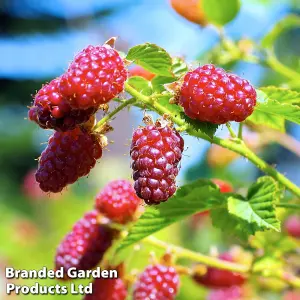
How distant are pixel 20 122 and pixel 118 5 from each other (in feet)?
19.6

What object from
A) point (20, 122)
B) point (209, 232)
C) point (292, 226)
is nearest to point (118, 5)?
point (20, 122)

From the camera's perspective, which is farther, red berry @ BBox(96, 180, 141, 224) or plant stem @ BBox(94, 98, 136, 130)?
red berry @ BBox(96, 180, 141, 224)

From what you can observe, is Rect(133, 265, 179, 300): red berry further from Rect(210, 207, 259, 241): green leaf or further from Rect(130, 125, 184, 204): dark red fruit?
Rect(130, 125, 184, 204): dark red fruit

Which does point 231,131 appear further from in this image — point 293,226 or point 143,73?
point 293,226

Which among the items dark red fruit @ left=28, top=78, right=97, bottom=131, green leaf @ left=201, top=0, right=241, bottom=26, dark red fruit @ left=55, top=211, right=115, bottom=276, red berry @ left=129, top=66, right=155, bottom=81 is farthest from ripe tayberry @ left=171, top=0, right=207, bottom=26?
dark red fruit @ left=28, top=78, right=97, bottom=131

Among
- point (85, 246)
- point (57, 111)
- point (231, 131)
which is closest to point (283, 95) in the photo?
point (231, 131)

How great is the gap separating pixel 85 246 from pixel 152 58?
581 millimetres

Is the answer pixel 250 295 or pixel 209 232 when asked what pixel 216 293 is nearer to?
pixel 250 295

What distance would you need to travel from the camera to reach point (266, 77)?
327cm

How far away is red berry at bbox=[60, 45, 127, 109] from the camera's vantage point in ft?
3.17

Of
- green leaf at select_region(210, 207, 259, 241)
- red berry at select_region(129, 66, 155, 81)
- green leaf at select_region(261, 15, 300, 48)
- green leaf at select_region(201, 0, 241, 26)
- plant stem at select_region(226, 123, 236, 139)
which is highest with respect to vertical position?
green leaf at select_region(201, 0, 241, 26)

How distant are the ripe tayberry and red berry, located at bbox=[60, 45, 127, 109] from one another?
948mm

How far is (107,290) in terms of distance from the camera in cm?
155

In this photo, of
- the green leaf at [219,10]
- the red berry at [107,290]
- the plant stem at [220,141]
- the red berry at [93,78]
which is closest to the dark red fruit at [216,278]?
the red berry at [107,290]
